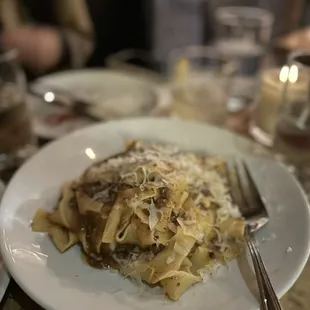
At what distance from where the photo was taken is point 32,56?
1798mm

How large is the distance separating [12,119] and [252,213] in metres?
0.53

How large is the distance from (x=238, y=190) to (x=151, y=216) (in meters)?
0.22

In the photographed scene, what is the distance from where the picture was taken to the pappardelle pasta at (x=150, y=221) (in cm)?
70

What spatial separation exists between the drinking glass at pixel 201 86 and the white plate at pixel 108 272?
18 cm

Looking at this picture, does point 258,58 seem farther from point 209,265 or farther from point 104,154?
point 209,265

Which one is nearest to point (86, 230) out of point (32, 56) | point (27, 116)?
point (27, 116)

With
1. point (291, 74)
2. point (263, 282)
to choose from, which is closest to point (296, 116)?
point (291, 74)

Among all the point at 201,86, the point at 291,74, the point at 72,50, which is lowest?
the point at 72,50

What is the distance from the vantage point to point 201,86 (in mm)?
1238

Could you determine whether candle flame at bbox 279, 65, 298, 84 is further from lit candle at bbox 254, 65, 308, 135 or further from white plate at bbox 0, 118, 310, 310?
white plate at bbox 0, 118, 310, 310

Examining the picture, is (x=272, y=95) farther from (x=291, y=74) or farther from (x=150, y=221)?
(x=150, y=221)

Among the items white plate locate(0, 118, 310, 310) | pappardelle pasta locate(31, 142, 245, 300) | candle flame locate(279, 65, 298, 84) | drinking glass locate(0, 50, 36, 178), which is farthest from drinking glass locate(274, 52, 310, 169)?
drinking glass locate(0, 50, 36, 178)

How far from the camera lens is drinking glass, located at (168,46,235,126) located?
117 centimetres

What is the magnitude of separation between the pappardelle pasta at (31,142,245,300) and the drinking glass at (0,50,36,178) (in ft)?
0.86
